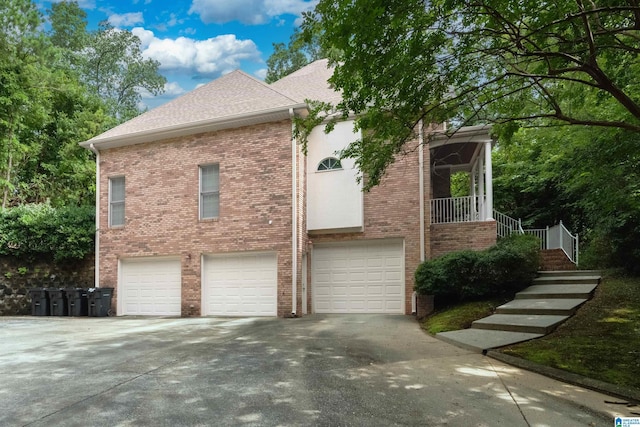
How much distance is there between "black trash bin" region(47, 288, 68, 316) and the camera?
12.6 metres

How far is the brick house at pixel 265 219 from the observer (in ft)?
36.5

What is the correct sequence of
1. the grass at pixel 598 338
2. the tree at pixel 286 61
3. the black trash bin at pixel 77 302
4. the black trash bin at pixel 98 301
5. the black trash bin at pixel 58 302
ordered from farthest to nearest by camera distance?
the tree at pixel 286 61 → the black trash bin at pixel 58 302 → the black trash bin at pixel 77 302 → the black trash bin at pixel 98 301 → the grass at pixel 598 338

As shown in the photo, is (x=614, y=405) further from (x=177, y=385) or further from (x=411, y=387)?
(x=177, y=385)

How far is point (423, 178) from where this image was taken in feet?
36.2

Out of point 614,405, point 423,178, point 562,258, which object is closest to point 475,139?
point 423,178

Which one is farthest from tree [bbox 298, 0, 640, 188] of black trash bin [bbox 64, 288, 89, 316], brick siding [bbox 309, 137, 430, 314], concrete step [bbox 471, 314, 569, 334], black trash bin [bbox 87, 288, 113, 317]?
black trash bin [bbox 64, 288, 89, 316]

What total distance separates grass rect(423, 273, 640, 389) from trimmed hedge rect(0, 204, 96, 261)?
11164mm

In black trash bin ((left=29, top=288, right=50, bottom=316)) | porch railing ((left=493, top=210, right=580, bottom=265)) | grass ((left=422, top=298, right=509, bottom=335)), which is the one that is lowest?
black trash bin ((left=29, top=288, right=50, bottom=316))

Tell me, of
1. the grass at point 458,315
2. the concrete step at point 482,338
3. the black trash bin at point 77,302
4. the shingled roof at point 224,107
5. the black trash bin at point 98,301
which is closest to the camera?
the concrete step at point 482,338

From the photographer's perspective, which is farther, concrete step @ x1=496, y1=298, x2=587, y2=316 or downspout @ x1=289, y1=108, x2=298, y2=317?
downspout @ x1=289, y1=108, x2=298, y2=317

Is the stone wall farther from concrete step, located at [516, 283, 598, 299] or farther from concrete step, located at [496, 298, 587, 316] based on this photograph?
concrete step, located at [516, 283, 598, 299]

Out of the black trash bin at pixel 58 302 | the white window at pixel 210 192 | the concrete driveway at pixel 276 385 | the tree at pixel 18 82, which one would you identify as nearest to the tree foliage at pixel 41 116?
the tree at pixel 18 82

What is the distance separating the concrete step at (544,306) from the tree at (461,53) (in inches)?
134

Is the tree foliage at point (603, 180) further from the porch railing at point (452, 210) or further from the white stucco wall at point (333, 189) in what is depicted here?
the white stucco wall at point (333, 189)
